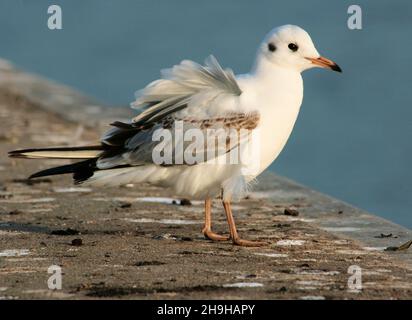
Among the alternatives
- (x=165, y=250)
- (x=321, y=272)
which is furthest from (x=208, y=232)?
(x=321, y=272)

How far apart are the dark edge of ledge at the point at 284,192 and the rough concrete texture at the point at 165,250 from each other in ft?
0.13

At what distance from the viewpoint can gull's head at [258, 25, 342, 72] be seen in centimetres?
746

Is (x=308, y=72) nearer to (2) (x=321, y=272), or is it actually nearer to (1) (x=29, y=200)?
(1) (x=29, y=200)

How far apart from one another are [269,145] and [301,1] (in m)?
16.9

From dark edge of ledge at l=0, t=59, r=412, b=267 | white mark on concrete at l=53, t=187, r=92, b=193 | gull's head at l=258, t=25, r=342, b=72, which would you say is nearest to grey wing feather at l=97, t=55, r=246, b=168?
gull's head at l=258, t=25, r=342, b=72

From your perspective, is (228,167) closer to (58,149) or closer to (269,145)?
(269,145)

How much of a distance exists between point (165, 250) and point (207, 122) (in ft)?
2.84

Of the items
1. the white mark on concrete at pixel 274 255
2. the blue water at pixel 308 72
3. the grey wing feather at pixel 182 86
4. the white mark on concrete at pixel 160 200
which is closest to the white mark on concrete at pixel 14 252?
the grey wing feather at pixel 182 86

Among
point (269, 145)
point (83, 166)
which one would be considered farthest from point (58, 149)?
point (269, 145)

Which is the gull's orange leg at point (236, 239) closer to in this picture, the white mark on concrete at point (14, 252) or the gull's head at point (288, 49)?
the gull's head at point (288, 49)

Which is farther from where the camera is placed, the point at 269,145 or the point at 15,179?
the point at 15,179

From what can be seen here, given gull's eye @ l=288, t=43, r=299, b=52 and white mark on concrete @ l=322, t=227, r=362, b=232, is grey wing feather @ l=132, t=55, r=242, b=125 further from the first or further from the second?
white mark on concrete @ l=322, t=227, r=362, b=232

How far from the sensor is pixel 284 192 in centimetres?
916
